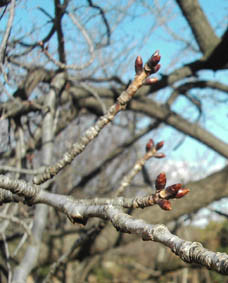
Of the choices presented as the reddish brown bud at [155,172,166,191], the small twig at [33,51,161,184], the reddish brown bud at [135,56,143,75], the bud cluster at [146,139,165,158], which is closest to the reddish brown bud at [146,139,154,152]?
the bud cluster at [146,139,165,158]

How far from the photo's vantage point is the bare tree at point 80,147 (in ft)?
→ 3.17

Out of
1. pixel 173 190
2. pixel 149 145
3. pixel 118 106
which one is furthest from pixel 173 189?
pixel 149 145

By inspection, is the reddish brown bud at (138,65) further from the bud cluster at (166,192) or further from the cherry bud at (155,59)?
the bud cluster at (166,192)

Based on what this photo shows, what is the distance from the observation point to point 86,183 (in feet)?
16.1

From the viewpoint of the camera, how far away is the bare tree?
966 millimetres

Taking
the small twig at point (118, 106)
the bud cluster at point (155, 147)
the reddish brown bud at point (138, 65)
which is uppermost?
the bud cluster at point (155, 147)

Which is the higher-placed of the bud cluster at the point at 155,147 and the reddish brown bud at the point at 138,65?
the bud cluster at the point at 155,147

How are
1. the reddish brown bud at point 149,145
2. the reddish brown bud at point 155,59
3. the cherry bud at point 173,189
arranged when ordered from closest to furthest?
the cherry bud at point 173,189
the reddish brown bud at point 155,59
the reddish brown bud at point 149,145

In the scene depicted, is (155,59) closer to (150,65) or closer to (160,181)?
(150,65)

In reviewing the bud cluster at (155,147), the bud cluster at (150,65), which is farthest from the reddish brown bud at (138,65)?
the bud cluster at (155,147)

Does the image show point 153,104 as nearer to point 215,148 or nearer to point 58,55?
point 215,148

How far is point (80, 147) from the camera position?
1.29m

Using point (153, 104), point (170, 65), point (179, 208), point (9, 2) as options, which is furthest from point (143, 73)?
point (170, 65)

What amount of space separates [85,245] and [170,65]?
14.1 ft
